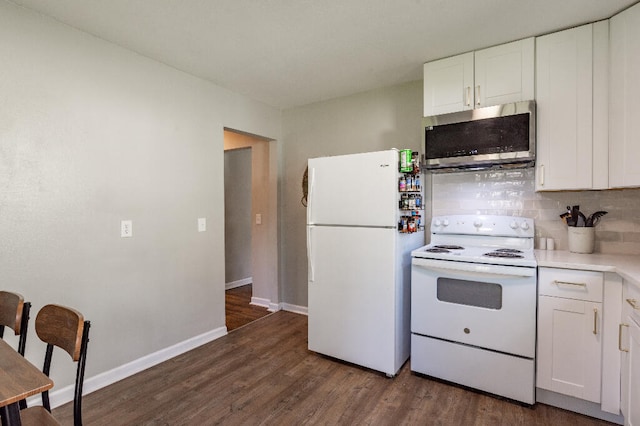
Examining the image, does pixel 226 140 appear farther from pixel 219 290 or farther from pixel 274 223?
pixel 219 290

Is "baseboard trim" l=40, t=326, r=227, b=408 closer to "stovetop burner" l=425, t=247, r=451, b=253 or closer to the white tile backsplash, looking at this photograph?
"stovetop burner" l=425, t=247, r=451, b=253

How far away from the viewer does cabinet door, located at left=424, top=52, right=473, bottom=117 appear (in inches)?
98.2

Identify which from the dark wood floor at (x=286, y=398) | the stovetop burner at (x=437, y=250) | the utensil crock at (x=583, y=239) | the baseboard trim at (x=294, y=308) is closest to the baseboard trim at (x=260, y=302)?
the baseboard trim at (x=294, y=308)

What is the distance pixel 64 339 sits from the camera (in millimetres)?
1186

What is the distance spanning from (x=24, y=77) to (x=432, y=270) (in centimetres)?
281

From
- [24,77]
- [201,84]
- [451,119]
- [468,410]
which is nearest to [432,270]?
[468,410]

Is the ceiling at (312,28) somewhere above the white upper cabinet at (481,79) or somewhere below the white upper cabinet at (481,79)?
above

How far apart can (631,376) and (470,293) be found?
832 mm

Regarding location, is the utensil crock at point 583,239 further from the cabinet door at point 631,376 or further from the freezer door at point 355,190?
the freezer door at point 355,190

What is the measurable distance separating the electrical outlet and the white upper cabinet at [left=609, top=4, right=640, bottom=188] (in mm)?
3252

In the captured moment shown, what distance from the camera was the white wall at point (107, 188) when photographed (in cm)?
194

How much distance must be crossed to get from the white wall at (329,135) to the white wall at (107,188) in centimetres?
95

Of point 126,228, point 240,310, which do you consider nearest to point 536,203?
point 126,228

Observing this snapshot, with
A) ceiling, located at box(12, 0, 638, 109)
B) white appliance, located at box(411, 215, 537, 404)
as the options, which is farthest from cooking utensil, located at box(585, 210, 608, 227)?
ceiling, located at box(12, 0, 638, 109)
